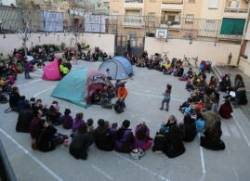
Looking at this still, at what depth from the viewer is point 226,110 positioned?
1054 cm

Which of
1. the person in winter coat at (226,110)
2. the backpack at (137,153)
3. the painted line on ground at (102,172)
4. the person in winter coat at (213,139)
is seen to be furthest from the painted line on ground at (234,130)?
the painted line on ground at (102,172)

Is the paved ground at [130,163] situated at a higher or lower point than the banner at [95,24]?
lower

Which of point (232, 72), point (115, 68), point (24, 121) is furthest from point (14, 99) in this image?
point (232, 72)

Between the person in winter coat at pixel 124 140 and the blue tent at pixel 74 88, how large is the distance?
3776mm

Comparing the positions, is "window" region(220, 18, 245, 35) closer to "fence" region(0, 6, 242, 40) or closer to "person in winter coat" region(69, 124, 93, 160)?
"fence" region(0, 6, 242, 40)

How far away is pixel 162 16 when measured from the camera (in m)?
29.5

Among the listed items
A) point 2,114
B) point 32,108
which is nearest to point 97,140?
point 32,108

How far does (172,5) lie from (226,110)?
69.7ft

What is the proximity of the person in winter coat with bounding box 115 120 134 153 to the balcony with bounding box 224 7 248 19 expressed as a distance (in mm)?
23620

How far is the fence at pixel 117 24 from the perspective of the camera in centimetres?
2053

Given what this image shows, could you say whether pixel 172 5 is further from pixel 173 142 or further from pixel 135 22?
pixel 173 142

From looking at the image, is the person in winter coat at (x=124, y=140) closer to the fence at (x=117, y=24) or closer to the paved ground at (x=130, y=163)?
the paved ground at (x=130, y=163)

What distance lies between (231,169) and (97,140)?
4021 mm

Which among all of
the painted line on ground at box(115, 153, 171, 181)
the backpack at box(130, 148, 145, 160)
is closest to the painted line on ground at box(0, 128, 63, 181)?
the painted line on ground at box(115, 153, 171, 181)
